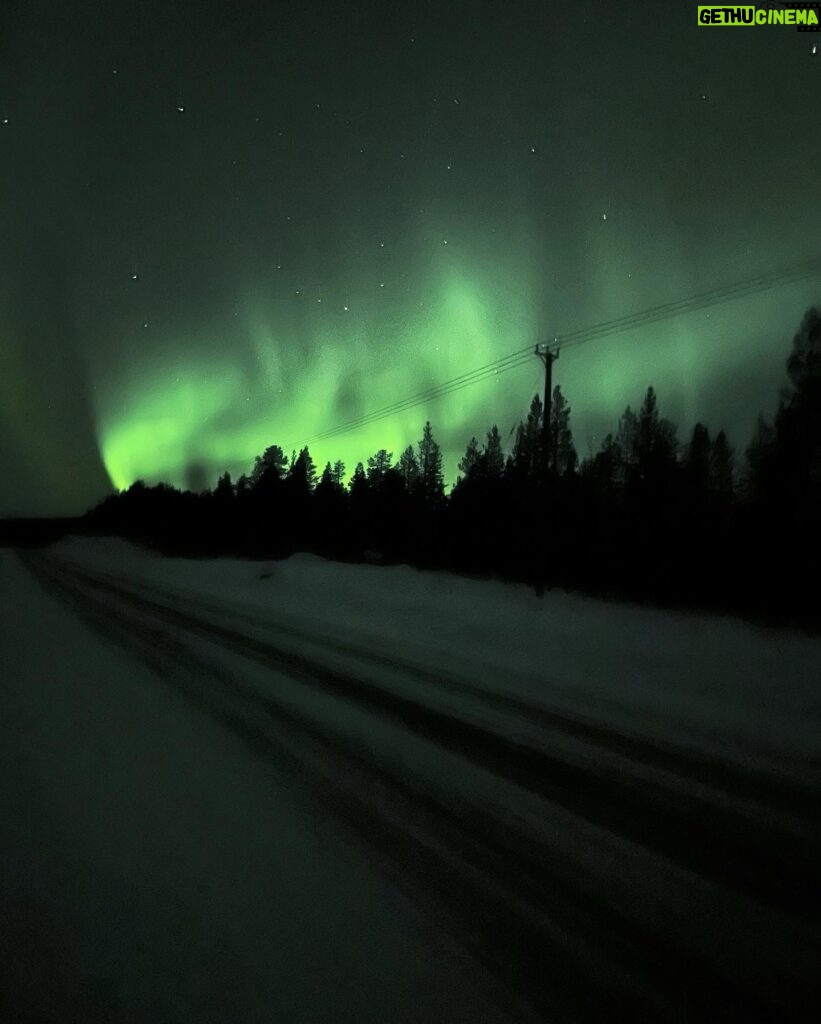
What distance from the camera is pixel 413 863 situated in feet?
13.5

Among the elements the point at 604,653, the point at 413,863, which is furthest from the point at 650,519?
the point at 413,863

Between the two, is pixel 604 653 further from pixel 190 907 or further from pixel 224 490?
pixel 224 490

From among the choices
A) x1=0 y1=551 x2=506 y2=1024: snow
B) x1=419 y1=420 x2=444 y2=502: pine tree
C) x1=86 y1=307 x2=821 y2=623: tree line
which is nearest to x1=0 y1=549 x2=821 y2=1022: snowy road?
x1=0 y1=551 x2=506 y2=1024: snow

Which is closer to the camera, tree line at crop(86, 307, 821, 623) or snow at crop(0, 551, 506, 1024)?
snow at crop(0, 551, 506, 1024)

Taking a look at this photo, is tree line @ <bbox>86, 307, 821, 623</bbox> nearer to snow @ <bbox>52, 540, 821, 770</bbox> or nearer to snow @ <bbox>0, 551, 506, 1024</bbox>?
snow @ <bbox>52, 540, 821, 770</bbox>

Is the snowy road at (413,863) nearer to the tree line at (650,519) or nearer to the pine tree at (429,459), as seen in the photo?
the tree line at (650,519)

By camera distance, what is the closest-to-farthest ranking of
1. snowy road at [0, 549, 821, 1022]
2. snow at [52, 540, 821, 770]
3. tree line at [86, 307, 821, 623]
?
snowy road at [0, 549, 821, 1022] < snow at [52, 540, 821, 770] < tree line at [86, 307, 821, 623]

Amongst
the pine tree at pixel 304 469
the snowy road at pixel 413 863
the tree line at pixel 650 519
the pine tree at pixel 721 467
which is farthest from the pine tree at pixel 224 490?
the snowy road at pixel 413 863

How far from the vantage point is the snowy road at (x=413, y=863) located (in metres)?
2.99

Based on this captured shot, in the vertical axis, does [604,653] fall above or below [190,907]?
below

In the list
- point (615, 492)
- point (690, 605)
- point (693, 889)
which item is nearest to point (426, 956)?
point (693, 889)

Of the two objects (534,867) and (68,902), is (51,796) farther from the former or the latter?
(534,867)

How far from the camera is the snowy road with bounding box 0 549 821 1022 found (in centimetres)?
299

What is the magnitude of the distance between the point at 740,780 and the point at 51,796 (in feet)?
Answer: 18.5
